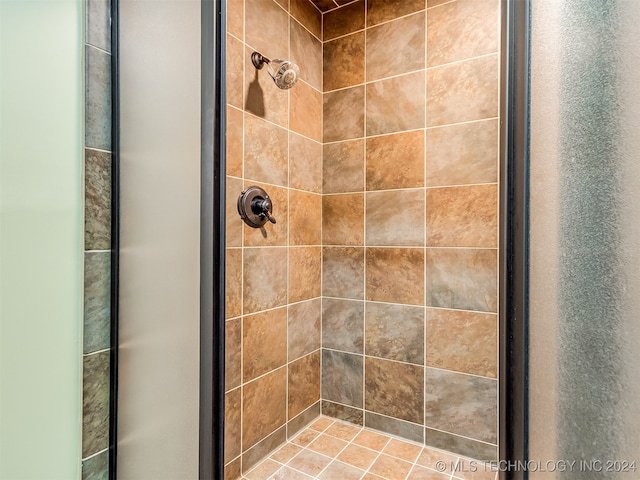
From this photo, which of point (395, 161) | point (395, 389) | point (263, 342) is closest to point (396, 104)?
point (395, 161)

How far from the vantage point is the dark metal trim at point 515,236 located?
38 centimetres

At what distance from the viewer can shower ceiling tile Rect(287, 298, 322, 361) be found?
1.51 m

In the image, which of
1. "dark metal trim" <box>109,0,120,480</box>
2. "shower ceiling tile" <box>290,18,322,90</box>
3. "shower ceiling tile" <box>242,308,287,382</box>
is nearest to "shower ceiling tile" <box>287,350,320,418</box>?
"shower ceiling tile" <box>242,308,287,382</box>


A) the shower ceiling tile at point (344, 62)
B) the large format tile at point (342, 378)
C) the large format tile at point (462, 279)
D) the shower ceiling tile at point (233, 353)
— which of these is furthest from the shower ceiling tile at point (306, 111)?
the large format tile at point (342, 378)

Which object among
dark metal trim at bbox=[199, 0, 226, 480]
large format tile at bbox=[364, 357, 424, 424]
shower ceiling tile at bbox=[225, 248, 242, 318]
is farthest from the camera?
large format tile at bbox=[364, 357, 424, 424]

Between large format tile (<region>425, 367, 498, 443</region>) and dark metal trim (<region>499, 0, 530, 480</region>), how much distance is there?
3.54 ft

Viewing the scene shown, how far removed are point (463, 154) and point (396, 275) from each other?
0.62m

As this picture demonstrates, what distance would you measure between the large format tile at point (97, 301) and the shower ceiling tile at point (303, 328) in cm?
85

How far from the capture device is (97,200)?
2.39 feet

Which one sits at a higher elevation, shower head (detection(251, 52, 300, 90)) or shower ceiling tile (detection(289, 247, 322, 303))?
shower head (detection(251, 52, 300, 90))

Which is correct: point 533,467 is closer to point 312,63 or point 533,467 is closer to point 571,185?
point 571,185

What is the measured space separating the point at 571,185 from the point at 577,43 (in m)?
0.16

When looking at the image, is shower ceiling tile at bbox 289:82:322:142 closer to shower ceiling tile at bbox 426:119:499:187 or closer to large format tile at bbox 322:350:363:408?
shower ceiling tile at bbox 426:119:499:187

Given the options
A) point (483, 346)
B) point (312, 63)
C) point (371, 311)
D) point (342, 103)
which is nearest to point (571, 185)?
point (483, 346)
